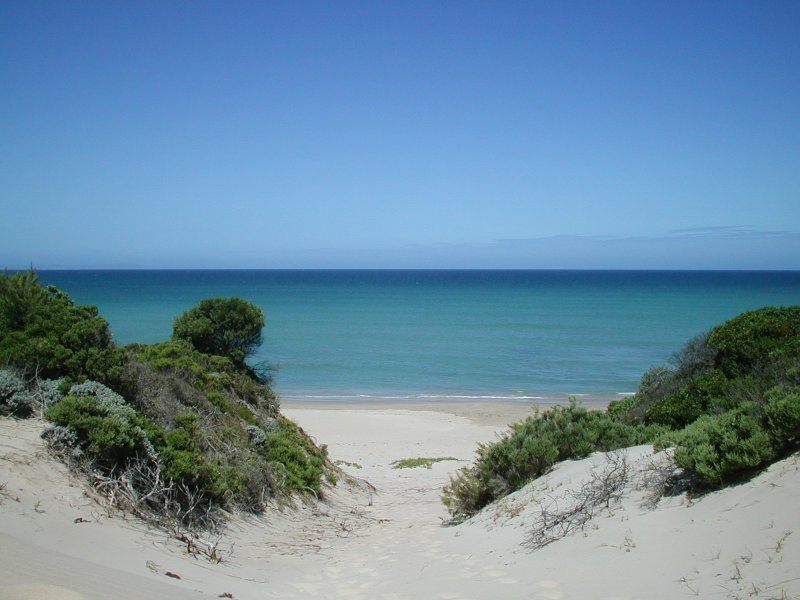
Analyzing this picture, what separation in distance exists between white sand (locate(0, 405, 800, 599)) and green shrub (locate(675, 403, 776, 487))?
0.25 meters

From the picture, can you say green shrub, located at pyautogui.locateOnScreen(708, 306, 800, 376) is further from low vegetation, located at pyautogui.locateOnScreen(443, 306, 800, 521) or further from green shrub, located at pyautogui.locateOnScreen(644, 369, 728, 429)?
green shrub, located at pyautogui.locateOnScreen(644, 369, 728, 429)

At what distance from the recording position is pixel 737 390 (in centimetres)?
976

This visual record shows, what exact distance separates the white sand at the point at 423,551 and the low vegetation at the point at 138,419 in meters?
0.43

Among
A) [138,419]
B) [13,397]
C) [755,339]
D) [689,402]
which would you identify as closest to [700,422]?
[689,402]

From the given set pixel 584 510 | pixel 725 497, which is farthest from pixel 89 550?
pixel 725 497

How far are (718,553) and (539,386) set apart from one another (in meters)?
28.8

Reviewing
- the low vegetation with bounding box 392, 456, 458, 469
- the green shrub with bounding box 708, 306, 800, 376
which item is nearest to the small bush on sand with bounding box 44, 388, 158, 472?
the green shrub with bounding box 708, 306, 800, 376

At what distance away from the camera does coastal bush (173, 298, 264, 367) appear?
16281 millimetres

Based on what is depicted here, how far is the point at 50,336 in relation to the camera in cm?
888

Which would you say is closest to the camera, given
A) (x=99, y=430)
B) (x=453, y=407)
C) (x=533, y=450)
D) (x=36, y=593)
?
(x=36, y=593)

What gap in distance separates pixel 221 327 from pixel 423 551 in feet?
33.6

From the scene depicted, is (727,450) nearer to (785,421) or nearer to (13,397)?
(785,421)

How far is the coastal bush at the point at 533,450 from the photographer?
9.65 metres

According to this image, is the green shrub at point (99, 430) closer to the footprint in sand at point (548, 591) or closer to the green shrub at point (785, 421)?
the footprint in sand at point (548, 591)
